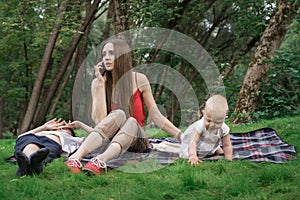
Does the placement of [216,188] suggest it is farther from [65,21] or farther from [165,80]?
[165,80]

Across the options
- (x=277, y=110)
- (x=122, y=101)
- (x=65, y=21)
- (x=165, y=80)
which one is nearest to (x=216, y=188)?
(x=122, y=101)

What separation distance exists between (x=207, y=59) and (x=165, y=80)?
5.04ft

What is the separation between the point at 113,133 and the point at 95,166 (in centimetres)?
39

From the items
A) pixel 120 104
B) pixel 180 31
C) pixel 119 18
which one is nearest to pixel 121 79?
pixel 120 104

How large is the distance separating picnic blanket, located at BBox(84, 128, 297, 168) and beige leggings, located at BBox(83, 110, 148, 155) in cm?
17

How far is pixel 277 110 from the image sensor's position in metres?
7.12

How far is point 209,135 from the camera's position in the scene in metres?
3.40

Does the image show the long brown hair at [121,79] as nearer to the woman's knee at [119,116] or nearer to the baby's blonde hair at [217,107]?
the woman's knee at [119,116]

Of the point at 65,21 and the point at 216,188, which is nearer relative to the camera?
the point at 216,188

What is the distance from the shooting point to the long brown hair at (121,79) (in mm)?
3514

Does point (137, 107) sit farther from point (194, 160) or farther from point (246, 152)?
point (246, 152)

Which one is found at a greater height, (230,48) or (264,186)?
(230,48)

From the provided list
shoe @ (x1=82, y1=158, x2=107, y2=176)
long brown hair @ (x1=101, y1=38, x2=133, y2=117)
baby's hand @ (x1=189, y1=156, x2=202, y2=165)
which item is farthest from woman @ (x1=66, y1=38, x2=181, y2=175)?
baby's hand @ (x1=189, y1=156, x2=202, y2=165)

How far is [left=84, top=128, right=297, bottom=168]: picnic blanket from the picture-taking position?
3.31m
